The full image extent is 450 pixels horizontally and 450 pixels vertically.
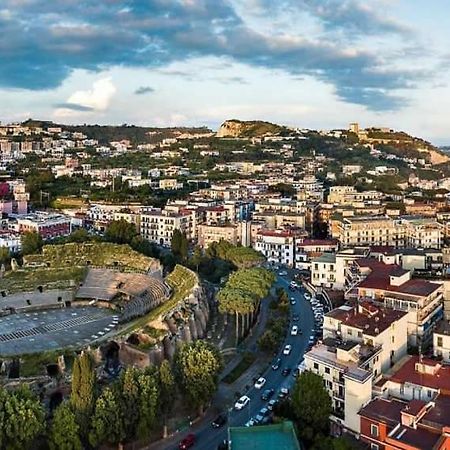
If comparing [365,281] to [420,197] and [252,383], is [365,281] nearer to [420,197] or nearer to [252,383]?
[252,383]

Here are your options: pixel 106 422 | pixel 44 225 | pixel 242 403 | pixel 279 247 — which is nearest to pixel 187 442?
pixel 106 422

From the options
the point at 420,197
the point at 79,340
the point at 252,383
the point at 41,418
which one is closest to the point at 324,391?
the point at 252,383

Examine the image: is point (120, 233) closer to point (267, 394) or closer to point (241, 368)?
point (241, 368)

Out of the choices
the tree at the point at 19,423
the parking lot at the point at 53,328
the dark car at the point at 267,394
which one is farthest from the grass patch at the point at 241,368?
the tree at the point at 19,423

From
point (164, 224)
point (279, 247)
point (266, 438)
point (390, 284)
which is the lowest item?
point (266, 438)

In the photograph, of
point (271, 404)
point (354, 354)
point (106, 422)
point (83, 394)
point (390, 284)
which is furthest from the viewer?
point (390, 284)
